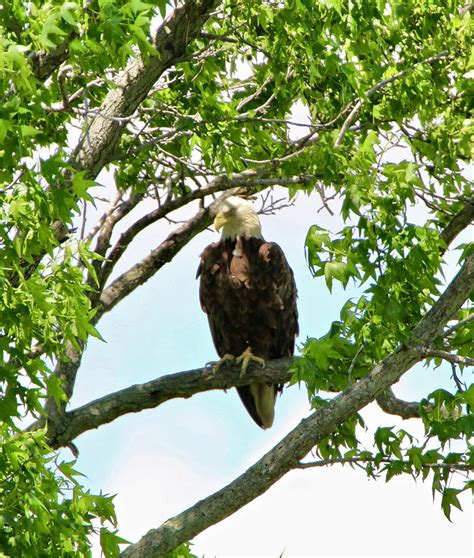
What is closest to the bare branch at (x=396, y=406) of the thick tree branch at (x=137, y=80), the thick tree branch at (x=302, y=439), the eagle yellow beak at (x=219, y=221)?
the thick tree branch at (x=302, y=439)

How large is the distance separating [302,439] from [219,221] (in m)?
2.54

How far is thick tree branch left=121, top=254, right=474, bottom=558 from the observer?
16.6 ft

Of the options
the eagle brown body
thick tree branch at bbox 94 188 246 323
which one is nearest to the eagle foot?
the eagle brown body

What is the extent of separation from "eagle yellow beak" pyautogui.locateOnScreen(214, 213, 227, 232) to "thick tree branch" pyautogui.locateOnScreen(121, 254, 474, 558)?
2.40 metres

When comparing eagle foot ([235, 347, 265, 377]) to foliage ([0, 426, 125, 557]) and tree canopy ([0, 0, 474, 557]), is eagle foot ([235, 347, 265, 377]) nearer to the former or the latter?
tree canopy ([0, 0, 474, 557])

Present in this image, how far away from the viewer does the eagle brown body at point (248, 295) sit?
7.16 m

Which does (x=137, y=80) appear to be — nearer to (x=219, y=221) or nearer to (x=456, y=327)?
(x=219, y=221)

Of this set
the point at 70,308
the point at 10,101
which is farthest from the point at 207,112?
the point at 10,101

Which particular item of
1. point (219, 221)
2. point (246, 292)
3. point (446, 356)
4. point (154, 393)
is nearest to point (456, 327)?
point (446, 356)

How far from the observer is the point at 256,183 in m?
6.56

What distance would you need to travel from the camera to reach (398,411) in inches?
248

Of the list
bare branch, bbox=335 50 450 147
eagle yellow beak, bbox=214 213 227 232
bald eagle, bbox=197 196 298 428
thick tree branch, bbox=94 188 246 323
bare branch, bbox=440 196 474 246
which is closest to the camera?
bare branch, bbox=335 50 450 147

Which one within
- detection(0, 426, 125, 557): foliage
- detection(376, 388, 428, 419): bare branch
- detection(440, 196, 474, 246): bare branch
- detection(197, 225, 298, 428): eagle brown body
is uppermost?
detection(197, 225, 298, 428): eagle brown body

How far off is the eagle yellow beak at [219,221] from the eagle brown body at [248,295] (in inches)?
4.3
